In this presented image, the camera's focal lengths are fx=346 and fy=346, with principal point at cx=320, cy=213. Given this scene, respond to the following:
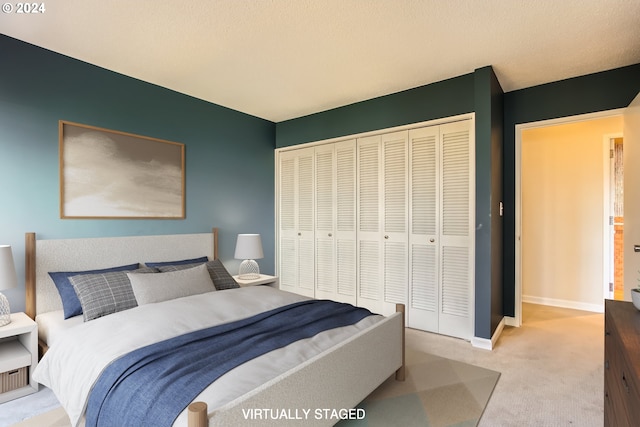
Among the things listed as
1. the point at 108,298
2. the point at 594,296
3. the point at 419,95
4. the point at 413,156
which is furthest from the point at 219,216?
the point at 594,296

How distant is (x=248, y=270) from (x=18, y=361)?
2101 mm

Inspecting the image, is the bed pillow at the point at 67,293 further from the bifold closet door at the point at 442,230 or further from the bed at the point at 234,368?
the bifold closet door at the point at 442,230

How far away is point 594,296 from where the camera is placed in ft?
13.8

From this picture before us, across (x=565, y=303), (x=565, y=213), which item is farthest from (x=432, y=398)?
(x=565, y=213)

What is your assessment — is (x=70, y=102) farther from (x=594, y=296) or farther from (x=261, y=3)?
(x=594, y=296)

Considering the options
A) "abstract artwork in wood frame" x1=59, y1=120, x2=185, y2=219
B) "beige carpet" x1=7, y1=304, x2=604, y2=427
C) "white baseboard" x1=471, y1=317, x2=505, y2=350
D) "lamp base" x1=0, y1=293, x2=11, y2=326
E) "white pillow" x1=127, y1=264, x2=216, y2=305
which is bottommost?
"beige carpet" x1=7, y1=304, x2=604, y2=427

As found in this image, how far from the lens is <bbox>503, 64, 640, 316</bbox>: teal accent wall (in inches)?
119

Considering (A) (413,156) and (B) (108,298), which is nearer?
(B) (108,298)

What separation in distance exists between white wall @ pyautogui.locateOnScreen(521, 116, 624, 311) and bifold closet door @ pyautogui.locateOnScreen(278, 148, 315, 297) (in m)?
2.83

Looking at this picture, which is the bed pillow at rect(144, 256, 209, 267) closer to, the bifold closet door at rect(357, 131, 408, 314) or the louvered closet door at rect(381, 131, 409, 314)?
the bifold closet door at rect(357, 131, 408, 314)

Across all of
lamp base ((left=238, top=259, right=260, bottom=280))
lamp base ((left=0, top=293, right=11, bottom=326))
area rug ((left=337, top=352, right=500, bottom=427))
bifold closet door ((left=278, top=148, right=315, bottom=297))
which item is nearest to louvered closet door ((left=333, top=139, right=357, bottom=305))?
bifold closet door ((left=278, top=148, right=315, bottom=297))

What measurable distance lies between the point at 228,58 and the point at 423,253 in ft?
8.49

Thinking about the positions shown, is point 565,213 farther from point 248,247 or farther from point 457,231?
point 248,247

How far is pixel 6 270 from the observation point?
7.44ft
